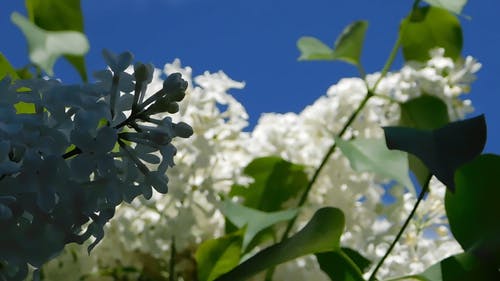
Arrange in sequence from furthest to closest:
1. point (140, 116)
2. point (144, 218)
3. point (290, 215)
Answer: point (144, 218) → point (290, 215) → point (140, 116)

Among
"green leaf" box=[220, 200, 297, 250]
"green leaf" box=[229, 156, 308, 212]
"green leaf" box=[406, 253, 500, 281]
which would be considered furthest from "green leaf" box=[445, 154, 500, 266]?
"green leaf" box=[229, 156, 308, 212]

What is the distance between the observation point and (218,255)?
650 mm

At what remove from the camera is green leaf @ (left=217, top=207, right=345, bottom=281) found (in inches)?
15.8

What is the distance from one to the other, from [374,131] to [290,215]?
0.70 ft

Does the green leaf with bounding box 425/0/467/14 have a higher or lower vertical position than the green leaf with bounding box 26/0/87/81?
higher

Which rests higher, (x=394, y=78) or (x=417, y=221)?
(x=394, y=78)

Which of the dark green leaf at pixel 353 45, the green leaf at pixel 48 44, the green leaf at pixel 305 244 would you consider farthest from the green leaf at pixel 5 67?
the dark green leaf at pixel 353 45

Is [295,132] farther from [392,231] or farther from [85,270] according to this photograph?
[85,270]

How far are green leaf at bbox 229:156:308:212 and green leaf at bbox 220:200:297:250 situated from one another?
0.10 m

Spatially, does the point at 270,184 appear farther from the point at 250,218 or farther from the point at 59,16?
the point at 59,16

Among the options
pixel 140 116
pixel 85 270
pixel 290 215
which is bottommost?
pixel 85 270

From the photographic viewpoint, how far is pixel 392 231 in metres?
0.76

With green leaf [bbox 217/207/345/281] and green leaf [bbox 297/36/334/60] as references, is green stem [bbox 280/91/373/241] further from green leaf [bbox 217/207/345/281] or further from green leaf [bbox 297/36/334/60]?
green leaf [bbox 217/207/345/281]

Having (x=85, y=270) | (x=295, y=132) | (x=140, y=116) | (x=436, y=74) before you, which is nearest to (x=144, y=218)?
(x=85, y=270)
